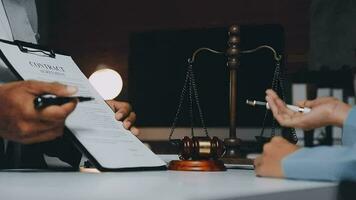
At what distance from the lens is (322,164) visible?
0.79 m

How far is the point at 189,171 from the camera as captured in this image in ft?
3.08

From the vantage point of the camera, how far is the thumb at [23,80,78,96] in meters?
0.78

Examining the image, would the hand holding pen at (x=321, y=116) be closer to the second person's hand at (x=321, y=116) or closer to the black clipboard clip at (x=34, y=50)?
the second person's hand at (x=321, y=116)

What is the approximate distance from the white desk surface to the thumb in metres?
0.10

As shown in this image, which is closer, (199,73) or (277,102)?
(277,102)

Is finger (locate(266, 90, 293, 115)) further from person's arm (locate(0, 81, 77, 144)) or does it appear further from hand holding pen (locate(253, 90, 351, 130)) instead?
person's arm (locate(0, 81, 77, 144))

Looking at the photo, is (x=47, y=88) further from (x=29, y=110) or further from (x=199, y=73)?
(x=199, y=73)

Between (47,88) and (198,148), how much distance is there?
29cm

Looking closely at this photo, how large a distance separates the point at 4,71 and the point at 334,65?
308cm

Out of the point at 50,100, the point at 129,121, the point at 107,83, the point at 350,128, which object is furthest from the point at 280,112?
the point at 107,83

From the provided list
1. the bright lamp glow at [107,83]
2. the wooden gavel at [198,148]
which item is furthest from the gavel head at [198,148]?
the bright lamp glow at [107,83]

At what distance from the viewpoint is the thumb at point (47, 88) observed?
2.55ft

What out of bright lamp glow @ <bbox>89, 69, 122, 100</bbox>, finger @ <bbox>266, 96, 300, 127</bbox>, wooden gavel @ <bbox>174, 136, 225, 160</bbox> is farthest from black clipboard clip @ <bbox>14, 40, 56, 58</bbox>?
bright lamp glow @ <bbox>89, 69, 122, 100</bbox>

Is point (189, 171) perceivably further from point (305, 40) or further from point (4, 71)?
point (305, 40)
